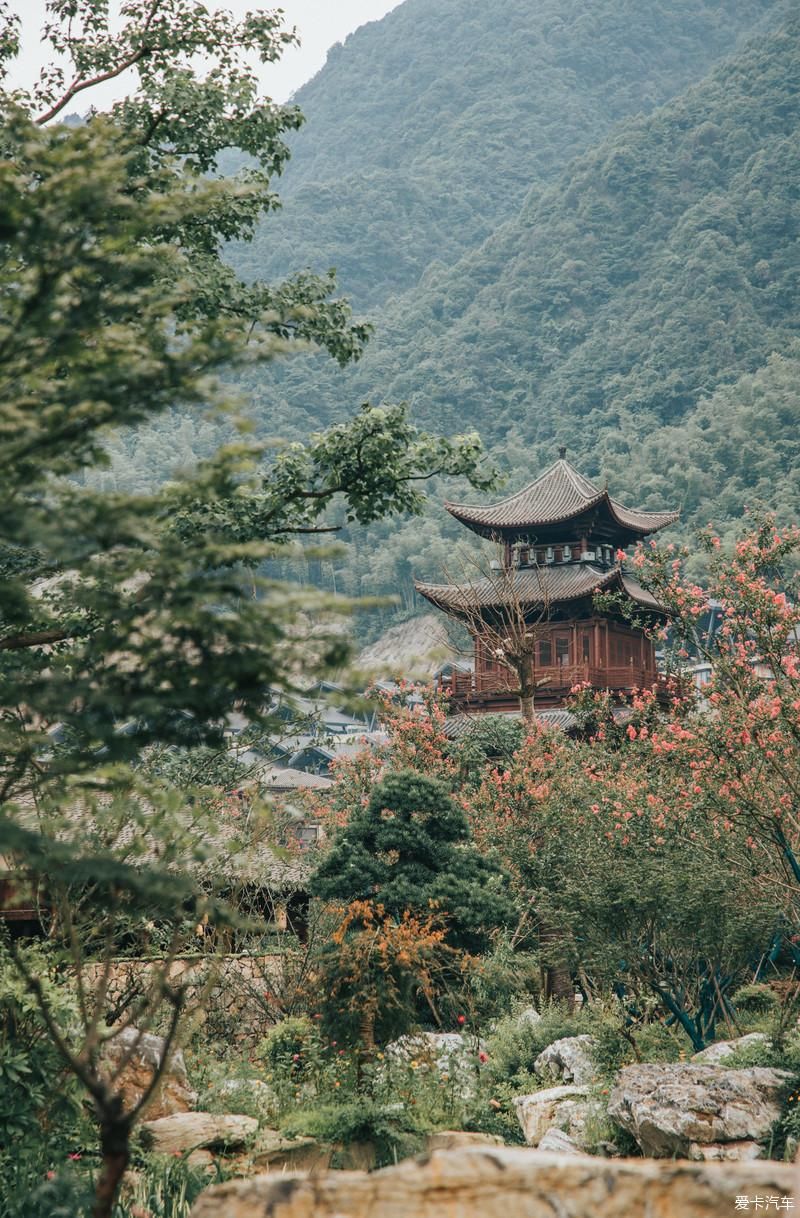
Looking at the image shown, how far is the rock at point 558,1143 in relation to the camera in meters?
9.55

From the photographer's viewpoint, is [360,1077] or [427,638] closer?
[360,1077]

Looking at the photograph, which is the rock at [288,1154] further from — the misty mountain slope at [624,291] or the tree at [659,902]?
the misty mountain slope at [624,291]

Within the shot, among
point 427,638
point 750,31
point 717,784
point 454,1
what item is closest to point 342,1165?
point 717,784

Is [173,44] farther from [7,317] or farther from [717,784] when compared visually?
[717,784]

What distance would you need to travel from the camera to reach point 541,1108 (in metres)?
10.8

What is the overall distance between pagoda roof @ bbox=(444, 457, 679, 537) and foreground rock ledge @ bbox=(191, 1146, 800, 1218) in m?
31.8

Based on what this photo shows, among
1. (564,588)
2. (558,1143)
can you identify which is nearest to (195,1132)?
(558,1143)

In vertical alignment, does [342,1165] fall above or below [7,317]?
below

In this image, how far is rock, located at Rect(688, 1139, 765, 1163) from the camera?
8.55 metres

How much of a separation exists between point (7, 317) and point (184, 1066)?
8.68m

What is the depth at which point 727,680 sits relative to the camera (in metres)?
11.7

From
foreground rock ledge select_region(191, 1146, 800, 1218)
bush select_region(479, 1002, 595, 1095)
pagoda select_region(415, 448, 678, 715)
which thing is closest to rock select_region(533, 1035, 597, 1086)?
bush select_region(479, 1002, 595, 1095)

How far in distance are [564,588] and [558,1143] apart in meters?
27.0

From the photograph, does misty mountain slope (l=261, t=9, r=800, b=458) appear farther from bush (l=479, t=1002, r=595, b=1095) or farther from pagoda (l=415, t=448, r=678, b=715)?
bush (l=479, t=1002, r=595, b=1095)
